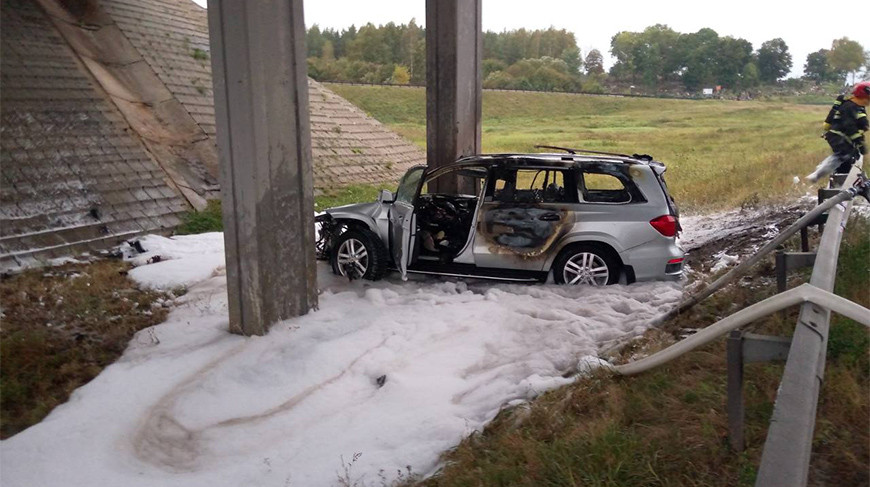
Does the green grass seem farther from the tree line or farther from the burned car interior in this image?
the tree line

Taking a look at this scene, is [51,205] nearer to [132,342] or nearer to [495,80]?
[132,342]

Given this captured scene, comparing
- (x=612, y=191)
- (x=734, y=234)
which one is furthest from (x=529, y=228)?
(x=734, y=234)

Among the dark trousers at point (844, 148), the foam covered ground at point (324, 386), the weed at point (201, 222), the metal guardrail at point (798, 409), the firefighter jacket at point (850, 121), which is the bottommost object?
the foam covered ground at point (324, 386)

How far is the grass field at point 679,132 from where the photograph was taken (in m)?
15.0

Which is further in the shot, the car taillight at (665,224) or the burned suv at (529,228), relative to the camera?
the burned suv at (529,228)

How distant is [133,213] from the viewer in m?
11.6

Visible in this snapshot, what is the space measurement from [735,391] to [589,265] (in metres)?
4.55

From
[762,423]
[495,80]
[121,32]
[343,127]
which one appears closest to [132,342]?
[762,423]

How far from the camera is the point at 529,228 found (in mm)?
8102

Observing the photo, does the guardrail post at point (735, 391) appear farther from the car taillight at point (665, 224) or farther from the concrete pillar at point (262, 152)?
the concrete pillar at point (262, 152)

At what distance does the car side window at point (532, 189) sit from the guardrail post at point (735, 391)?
475 centimetres

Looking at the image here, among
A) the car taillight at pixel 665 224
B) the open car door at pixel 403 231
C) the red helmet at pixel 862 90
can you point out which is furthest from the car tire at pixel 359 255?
the red helmet at pixel 862 90

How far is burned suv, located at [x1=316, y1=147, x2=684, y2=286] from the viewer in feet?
25.8

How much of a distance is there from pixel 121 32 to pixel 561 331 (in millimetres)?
13216
